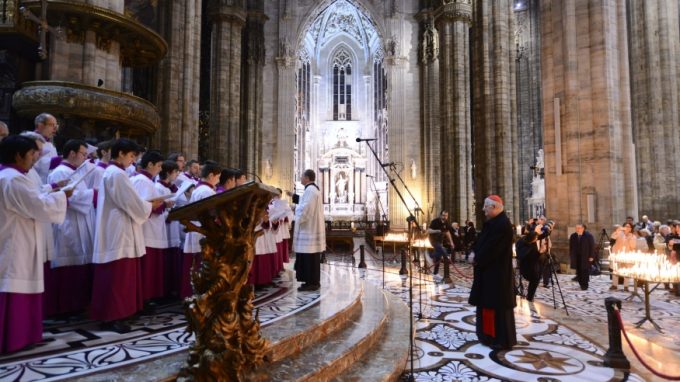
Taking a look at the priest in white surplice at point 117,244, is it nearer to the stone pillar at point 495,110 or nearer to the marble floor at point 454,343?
the marble floor at point 454,343

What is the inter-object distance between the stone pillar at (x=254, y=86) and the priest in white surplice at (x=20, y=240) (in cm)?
2181

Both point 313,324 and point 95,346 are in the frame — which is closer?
point 95,346

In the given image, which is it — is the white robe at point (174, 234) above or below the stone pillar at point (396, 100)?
below

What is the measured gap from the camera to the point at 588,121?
37.2 ft

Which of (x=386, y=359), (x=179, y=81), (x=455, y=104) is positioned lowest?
(x=386, y=359)

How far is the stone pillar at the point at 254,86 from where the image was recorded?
24844 mm

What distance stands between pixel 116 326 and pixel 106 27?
19.1 feet

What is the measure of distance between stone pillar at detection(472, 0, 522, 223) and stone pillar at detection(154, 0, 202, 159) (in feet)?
31.6

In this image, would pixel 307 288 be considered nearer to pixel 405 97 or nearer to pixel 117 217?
pixel 117 217

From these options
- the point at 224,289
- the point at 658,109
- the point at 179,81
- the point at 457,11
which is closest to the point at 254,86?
the point at 457,11

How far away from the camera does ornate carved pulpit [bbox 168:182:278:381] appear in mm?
2330

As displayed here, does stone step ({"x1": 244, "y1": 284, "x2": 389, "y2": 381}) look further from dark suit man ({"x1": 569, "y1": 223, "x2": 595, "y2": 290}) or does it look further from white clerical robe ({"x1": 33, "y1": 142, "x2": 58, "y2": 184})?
dark suit man ({"x1": 569, "y1": 223, "x2": 595, "y2": 290})

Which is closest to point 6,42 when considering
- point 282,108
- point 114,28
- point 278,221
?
point 114,28

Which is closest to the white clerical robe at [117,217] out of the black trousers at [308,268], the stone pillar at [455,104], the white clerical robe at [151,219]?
the white clerical robe at [151,219]
